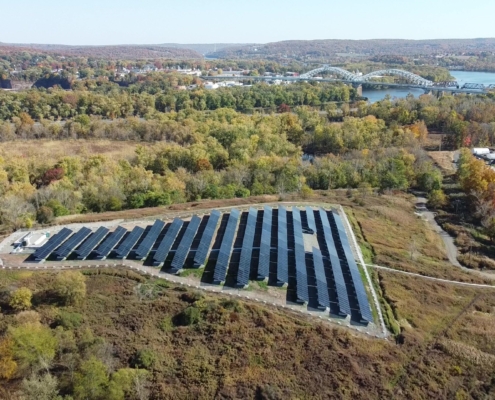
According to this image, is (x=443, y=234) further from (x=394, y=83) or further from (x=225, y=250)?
(x=394, y=83)

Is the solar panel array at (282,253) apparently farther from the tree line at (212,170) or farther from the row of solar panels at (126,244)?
the tree line at (212,170)

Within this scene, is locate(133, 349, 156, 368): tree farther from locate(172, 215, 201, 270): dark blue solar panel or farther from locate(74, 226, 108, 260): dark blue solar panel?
locate(74, 226, 108, 260): dark blue solar panel

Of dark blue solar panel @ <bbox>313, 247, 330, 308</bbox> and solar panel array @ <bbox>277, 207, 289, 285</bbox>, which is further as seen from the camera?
solar panel array @ <bbox>277, 207, 289, 285</bbox>

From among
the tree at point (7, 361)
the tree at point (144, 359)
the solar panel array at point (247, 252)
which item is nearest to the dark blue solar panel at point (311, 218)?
the solar panel array at point (247, 252)

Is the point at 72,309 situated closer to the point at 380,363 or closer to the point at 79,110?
the point at 380,363

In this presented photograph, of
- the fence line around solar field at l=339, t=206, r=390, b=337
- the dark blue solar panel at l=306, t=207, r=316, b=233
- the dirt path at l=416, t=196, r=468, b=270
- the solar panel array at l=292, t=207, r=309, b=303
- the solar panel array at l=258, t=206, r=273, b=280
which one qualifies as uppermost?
the solar panel array at l=258, t=206, r=273, b=280

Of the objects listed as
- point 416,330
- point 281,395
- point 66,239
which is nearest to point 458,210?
point 416,330

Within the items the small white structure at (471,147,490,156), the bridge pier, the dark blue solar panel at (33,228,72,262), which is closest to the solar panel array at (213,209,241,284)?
the dark blue solar panel at (33,228,72,262)
